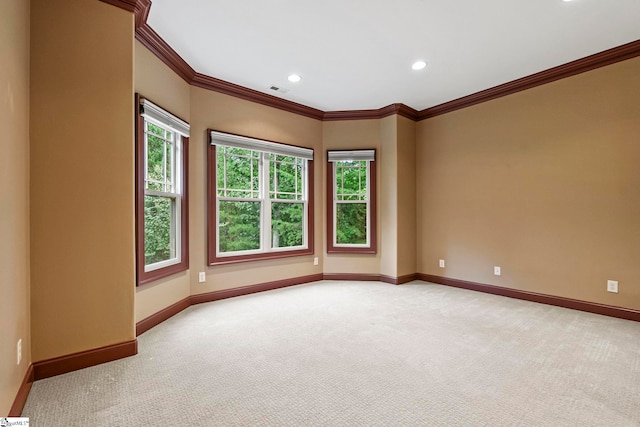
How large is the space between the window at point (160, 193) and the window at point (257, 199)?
38cm

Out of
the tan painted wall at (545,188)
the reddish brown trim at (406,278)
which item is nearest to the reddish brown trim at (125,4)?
the tan painted wall at (545,188)

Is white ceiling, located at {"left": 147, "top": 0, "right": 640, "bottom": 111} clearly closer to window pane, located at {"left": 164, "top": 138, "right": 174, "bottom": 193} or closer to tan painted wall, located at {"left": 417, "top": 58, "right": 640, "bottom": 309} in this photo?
tan painted wall, located at {"left": 417, "top": 58, "right": 640, "bottom": 309}

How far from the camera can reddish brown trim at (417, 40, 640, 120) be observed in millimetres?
3107

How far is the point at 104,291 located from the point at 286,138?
306 centimetres

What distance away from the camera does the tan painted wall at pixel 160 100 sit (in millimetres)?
2795

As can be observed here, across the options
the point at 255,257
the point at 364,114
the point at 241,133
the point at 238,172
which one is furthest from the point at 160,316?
the point at 364,114

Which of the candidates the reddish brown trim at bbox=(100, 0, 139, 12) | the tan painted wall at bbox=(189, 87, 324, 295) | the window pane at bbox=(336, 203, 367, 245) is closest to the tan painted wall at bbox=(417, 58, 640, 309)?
the window pane at bbox=(336, 203, 367, 245)

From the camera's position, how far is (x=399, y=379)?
202cm

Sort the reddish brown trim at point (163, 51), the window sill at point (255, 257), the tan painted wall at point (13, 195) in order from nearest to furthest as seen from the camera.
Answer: the tan painted wall at point (13, 195) < the reddish brown trim at point (163, 51) < the window sill at point (255, 257)

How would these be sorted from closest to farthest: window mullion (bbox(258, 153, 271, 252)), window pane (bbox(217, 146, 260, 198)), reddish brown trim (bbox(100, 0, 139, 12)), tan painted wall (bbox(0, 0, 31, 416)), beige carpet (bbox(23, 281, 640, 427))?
tan painted wall (bbox(0, 0, 31, 416)) → beige carpet (bbox(23, 281, 640, 427)) → reddish brown trim (bbox(100, 0, 139, 12)) → window pane (bbox(217, 146, 260, 198)) → window mullion (bbox(258, 153, 271, 252))

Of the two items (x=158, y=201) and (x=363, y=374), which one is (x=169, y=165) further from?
(x=363, y=374)

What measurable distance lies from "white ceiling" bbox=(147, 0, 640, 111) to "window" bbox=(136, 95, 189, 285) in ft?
2.60

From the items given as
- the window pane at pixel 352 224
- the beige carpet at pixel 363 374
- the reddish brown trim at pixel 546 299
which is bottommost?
the beige carpet at pixel 363 374

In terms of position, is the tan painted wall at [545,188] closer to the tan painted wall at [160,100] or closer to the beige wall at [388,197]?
the beige wall at [388,197]
